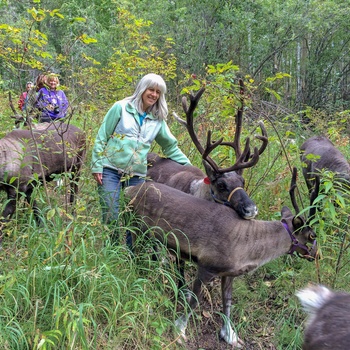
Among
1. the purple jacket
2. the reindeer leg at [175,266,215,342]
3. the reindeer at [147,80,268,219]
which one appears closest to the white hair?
the reindeer at [147,80,268,219]

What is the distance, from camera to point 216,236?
391 centimetres

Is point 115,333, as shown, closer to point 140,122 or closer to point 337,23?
point 140,122

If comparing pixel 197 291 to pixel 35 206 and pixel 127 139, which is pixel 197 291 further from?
pixel 35 206

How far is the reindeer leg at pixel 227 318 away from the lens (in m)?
3.92

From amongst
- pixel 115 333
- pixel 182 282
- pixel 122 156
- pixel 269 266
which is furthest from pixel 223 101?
pixel 115 333

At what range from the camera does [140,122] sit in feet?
15.2

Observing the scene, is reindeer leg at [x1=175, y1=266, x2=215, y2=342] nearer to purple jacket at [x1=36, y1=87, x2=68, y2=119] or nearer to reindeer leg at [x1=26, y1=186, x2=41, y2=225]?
reindeer leg at [x1=26, y1=186, x2=41, y2=225]

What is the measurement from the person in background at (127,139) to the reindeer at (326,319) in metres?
2.14

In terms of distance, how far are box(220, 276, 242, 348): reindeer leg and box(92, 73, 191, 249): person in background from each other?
1070 millimetres

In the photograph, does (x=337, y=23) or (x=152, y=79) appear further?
(x=337, y=23)

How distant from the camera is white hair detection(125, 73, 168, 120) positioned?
4.53 metres

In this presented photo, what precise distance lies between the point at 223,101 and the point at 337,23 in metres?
13.1

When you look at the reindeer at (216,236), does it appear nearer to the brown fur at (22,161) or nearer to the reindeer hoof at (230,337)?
the reindeer hoof at (230,337)

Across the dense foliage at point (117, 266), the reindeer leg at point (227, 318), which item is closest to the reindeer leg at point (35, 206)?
the dense foliage at point (117, 266)
